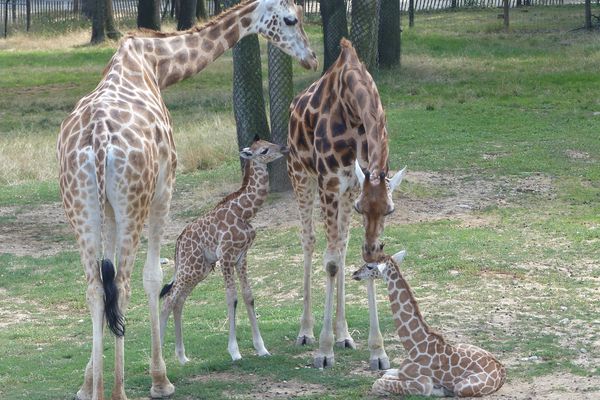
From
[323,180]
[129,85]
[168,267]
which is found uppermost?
[129,85]

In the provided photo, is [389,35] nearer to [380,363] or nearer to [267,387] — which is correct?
[380,363]

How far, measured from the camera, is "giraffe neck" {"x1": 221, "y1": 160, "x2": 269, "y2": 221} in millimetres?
9031

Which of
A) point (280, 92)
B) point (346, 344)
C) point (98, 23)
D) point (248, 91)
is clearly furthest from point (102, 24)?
point (346, 344)

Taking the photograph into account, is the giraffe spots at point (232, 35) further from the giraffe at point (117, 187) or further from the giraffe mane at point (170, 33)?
the giraffe at point (117, 187)

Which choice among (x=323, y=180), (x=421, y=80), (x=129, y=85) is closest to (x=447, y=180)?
(x=323, y=180)

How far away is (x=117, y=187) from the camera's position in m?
6.98

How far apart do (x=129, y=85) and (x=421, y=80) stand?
17165 millimetres

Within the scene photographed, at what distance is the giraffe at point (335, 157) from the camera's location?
824 cm

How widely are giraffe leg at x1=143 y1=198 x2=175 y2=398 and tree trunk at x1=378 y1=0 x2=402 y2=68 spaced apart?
59.8 ft

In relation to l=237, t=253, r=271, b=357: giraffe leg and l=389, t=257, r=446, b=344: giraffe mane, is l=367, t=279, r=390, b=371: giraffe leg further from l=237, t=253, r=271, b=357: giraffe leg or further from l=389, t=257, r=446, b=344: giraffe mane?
l=237, t=253, r=271, b=357: giraffe leg

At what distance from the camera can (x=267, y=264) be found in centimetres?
1208

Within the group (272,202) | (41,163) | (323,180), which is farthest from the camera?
(41,163)

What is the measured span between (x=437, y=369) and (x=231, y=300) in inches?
78.9

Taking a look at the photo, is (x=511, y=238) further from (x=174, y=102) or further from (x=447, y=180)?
(x=174, y=102)
